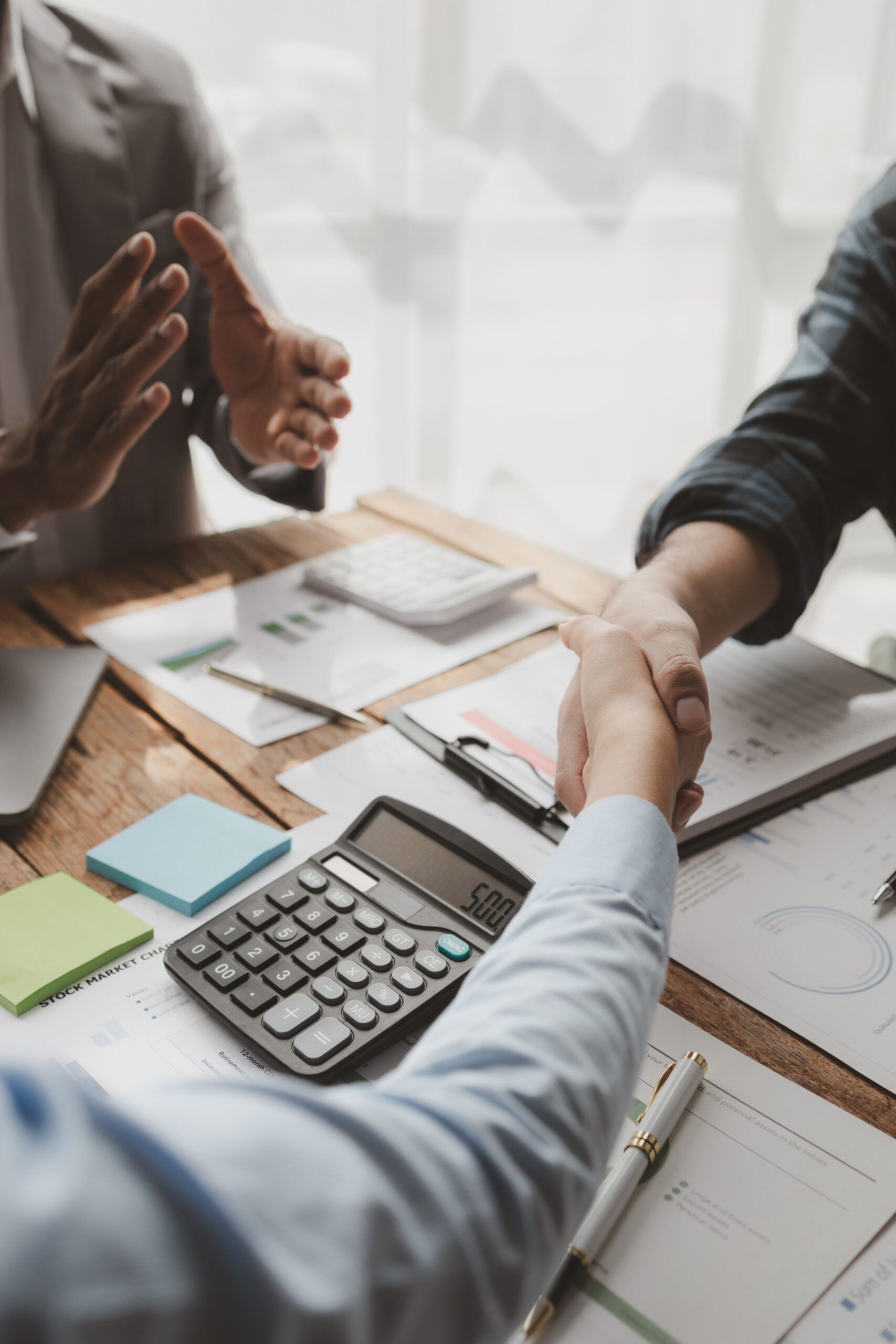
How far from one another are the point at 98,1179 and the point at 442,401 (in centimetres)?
224

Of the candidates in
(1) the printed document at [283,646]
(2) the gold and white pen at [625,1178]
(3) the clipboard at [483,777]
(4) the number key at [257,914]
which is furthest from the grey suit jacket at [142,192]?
(2) the gold and white pen at [625,1178]

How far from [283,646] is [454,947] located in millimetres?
458

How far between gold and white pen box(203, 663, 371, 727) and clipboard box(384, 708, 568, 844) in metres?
0.03

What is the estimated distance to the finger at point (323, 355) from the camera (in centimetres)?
96

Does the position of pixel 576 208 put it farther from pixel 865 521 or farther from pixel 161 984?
pixel 161 984

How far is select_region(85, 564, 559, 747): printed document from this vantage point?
827 mm

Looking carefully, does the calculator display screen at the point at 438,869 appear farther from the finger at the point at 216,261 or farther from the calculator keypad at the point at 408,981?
the finger at the point at 216,261

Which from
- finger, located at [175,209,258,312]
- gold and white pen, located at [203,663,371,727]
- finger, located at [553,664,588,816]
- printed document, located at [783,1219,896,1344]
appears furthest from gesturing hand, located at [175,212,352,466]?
printed document, located at [783,1219,896,1344]

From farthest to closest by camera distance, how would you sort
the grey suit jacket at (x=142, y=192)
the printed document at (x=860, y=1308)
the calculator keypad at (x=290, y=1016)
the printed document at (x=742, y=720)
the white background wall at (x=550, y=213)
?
1. the white background wall at (x=550, y=213)
2. the grey suit jacket at (x=142, y=192)
3. the printed document at (x=742, y=720)
4. the calculator keypad at (x=290, y=1016)
5. the printed document at (x=860, y=1308)

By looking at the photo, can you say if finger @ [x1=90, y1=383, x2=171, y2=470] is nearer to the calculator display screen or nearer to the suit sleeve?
the suit sleeve

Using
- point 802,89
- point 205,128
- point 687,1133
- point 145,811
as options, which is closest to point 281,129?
point 205,128

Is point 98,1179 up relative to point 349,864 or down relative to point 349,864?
up

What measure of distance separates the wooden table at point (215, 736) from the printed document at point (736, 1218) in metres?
0.02

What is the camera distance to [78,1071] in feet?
1.53
